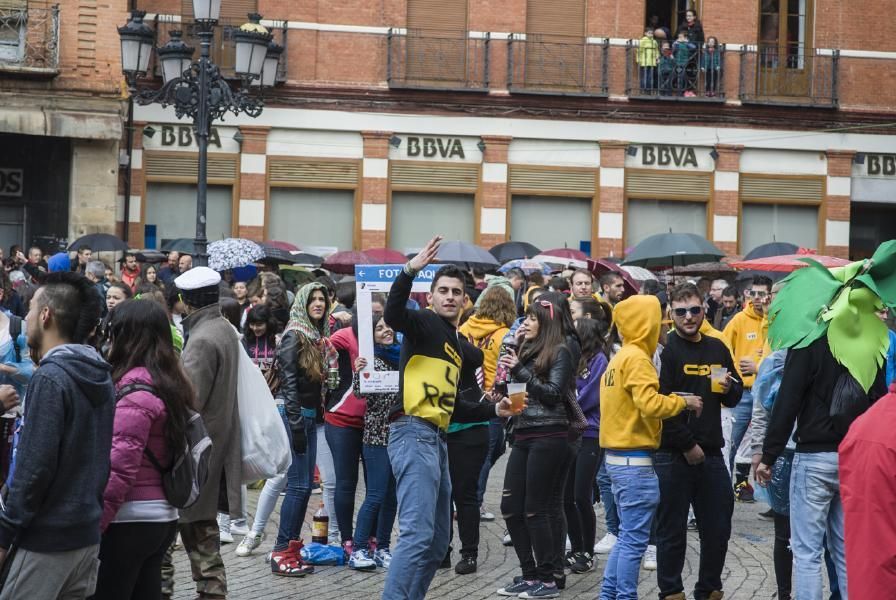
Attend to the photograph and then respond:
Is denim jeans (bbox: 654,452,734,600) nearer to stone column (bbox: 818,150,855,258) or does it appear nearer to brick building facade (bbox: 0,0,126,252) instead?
brick building facade (bbox: 0,0,126,252)

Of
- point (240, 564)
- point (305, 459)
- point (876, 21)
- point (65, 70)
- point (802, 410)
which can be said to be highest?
point (876, 21)

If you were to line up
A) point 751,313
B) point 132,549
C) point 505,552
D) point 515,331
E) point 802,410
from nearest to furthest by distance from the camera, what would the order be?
point 132,549
point 802,410
point 515,331
point 505,552
point 751,313

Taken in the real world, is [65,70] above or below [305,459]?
above

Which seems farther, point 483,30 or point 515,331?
point 483,30

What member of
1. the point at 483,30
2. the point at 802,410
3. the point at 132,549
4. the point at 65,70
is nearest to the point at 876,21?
the point at 483,30

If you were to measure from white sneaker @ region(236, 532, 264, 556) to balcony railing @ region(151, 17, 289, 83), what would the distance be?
17.7m

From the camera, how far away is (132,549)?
5.66 meters

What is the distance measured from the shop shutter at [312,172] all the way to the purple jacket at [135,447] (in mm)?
22013

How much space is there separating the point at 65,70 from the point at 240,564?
1787cm

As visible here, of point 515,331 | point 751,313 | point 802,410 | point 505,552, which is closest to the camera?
point 802,410

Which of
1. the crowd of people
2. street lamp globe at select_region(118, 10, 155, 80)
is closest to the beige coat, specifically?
the crowd of people

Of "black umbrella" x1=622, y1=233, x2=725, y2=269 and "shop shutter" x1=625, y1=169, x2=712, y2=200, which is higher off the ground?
"shop shutter" x1=625, y1=169, x2=712, y2=200

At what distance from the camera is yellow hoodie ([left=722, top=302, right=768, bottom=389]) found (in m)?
12.9

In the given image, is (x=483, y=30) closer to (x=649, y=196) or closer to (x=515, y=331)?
(x=649, y=196)
